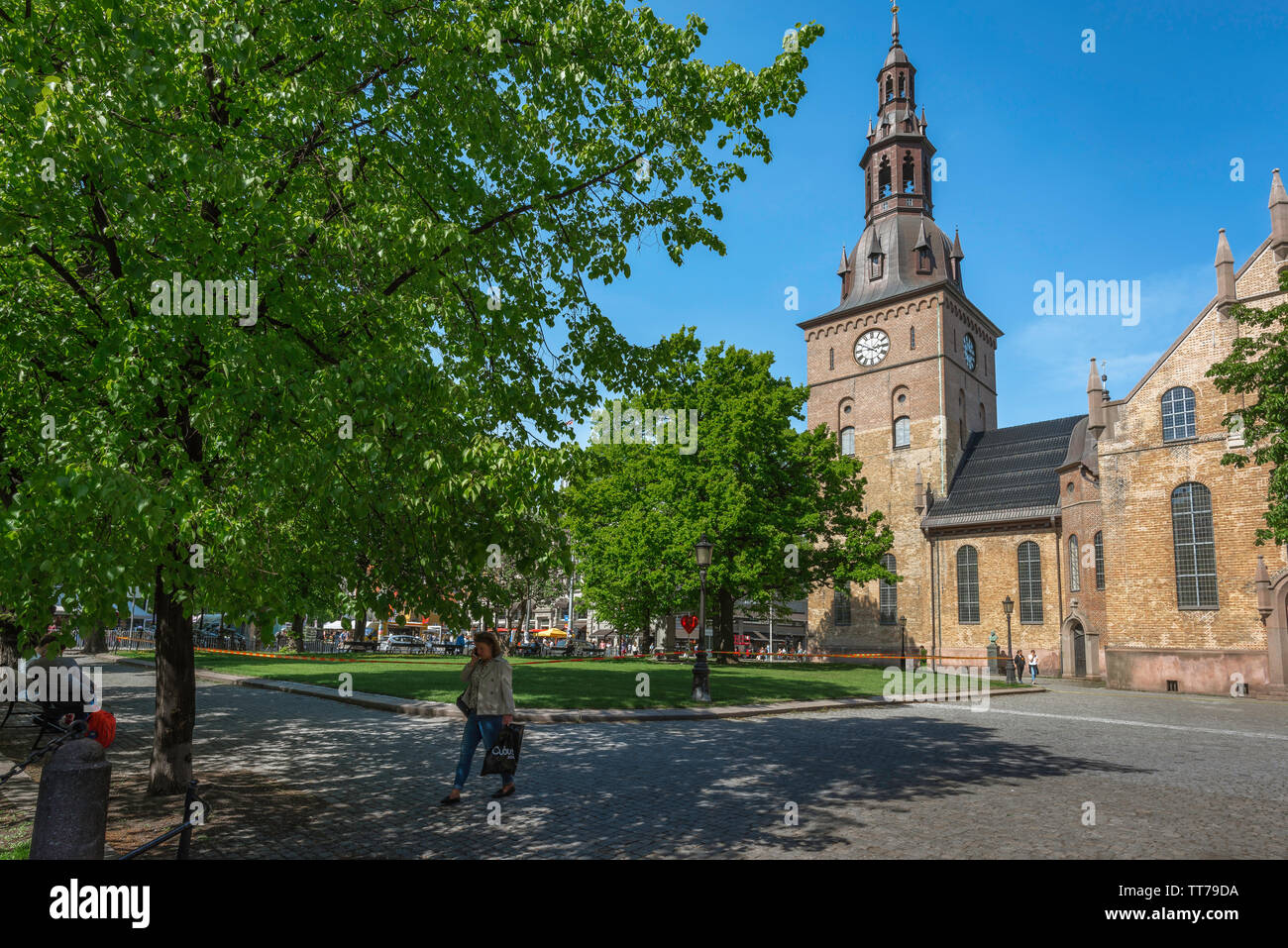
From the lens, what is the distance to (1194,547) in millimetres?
34281

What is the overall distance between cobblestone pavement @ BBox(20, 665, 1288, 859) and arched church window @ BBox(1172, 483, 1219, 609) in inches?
785

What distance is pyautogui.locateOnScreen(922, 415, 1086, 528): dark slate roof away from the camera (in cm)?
4909

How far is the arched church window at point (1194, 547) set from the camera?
3375 centimetres

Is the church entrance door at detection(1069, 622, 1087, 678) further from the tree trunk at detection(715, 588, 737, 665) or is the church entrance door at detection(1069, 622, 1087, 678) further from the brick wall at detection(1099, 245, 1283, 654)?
the tree trunk at detection(715, 588, 737, 665)

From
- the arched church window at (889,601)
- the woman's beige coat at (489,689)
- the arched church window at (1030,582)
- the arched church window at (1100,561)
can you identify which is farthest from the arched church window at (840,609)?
the woman's beige coat at (489,689)

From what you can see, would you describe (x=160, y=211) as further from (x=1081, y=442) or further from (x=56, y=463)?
(x=1081, y=442)

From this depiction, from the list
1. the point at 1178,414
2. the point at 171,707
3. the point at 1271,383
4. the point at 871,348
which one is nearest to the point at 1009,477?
the point at 871,348

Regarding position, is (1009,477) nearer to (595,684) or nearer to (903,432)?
(903,432)

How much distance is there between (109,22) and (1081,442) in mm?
48400

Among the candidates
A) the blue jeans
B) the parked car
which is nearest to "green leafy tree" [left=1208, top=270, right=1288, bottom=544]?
the blue jeans

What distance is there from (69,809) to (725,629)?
30358mm

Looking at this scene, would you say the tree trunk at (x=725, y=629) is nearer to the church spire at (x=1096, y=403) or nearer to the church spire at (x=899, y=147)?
the church spire at (x=1096, y=403)

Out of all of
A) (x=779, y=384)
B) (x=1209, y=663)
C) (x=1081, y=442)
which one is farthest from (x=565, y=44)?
(x=1081, y=442)

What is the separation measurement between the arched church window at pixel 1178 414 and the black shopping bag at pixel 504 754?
123 feet
